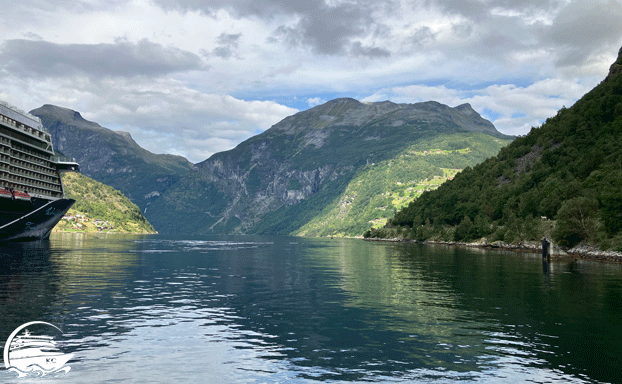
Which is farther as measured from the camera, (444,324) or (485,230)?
(485,230)

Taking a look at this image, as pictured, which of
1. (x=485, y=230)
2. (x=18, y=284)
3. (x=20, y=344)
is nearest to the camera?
(x=20, y=344)

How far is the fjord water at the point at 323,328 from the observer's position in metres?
22.5

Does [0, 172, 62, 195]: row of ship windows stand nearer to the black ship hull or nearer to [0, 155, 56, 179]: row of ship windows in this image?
[0, 155, 56, 179]: row of ship windows

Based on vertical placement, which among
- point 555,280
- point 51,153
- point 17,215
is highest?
point 51,153

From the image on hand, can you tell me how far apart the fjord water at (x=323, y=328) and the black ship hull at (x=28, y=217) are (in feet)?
218

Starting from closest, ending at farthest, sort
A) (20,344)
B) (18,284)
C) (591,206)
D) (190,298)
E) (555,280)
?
(20,344) → (190,298) → (18,284) → (555,280) → (591,206)

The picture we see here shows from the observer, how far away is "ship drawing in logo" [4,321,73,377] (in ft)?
72.2

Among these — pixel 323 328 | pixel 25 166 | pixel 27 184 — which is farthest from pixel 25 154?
pixel 323 328

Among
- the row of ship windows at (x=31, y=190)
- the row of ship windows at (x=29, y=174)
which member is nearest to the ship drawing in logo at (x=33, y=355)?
the row of ship windows at (x=31, y=190)

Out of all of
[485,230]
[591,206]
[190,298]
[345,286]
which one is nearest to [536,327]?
[345,286]

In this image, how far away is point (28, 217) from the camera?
125 meters

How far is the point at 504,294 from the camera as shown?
1895 inches

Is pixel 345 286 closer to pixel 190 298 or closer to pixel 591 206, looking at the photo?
pixel 190 298

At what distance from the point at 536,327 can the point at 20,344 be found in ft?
105
